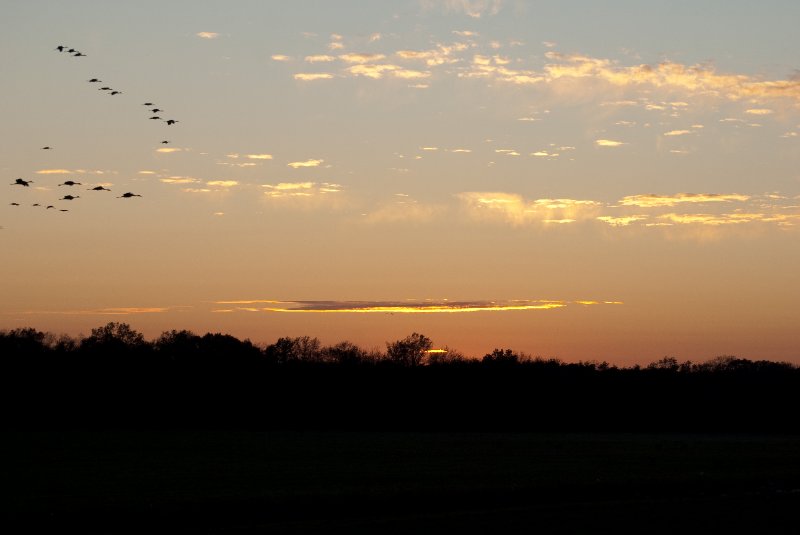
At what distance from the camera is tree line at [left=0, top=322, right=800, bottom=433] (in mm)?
106812

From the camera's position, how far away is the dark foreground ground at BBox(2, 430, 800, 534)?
34.6m

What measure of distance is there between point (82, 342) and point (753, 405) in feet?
268

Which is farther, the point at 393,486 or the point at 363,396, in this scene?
the point at 363,396

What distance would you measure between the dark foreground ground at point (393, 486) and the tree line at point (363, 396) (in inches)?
969

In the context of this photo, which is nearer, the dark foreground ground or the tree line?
the dark foreground ground

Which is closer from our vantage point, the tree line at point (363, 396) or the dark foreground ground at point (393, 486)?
the dark foreground ground at point (393, 486)

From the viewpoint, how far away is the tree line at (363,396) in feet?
350

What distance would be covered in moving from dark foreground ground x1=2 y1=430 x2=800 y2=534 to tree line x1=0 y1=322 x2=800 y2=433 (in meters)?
24.6

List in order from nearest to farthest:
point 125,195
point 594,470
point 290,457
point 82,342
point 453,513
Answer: point 125,195
point 453,513
point 594,470
point 290,457
point 82,342

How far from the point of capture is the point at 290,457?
221 feet

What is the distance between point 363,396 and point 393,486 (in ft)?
216

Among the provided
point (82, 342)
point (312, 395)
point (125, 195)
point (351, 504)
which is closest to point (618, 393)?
point (312, 395)

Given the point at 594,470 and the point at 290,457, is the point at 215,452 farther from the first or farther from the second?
the point at 594,470

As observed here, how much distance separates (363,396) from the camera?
112 meters
